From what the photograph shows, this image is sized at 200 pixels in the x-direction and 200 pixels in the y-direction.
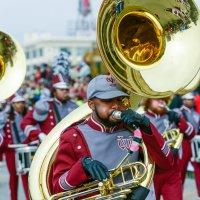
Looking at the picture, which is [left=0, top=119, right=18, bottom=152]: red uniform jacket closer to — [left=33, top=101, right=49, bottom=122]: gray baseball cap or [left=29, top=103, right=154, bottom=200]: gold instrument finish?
[left=33, top=101, right=49, bottom=122]: gray baseball cap

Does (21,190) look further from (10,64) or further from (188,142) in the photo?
(10,64)

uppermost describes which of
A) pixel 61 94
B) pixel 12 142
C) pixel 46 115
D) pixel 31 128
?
pixel 61 94

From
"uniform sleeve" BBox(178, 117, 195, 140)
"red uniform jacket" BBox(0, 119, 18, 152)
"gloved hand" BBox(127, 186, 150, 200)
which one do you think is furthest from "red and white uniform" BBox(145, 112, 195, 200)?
"red uniform jacket" BBox(0, 119, 18, 152)

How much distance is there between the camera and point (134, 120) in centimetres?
294

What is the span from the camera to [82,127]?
3.29 m

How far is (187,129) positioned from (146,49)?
3972mm

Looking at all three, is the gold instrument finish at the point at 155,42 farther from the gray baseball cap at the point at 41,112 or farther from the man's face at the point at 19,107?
the man's face at the point at 19,107

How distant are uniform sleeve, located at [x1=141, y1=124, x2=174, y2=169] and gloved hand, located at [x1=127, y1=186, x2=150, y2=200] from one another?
298mm

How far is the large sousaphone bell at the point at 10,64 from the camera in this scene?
5.36 m

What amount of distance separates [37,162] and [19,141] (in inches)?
171

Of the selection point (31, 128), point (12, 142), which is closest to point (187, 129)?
point (31, 128)

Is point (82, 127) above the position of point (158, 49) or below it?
below

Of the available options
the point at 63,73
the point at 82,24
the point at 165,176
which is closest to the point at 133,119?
the point at 165,176

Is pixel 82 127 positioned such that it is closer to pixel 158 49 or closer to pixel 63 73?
pixel 158 49
